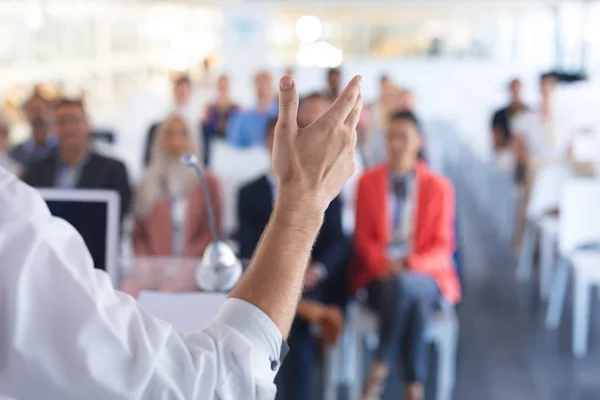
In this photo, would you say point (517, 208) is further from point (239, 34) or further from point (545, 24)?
point (545, 24)

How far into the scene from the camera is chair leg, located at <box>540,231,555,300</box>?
15.1 ft

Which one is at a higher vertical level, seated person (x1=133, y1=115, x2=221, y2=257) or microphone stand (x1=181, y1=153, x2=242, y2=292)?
microphone stand (x1=181, y1=153, x2=242, y2=292)

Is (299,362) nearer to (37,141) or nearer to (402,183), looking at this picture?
(402,183)

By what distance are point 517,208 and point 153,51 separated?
30.8ft

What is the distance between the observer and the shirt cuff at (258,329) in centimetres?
95

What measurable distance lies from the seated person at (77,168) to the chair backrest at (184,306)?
187 centimetres

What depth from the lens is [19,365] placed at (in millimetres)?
827

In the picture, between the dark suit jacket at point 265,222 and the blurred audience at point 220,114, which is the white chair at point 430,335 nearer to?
the dark suit jacket at point 265,222

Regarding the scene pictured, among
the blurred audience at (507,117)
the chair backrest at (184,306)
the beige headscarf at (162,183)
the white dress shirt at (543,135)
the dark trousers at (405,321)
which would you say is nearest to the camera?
the chair backrest at (184,306)

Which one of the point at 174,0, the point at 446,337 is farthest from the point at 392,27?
the point at 446,337

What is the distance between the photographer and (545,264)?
4684 mm


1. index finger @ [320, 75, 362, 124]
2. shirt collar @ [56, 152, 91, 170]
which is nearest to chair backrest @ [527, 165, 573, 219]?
shirt collar @ [56, 152, 91, 170]

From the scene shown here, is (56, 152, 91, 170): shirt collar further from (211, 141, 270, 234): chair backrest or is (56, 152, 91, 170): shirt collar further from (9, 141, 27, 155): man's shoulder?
(9, 141, 27, 155): man's shoulder

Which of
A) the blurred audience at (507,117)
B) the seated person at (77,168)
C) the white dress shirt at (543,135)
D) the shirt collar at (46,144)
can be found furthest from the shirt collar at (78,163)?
the blurred audience at (507,117)
